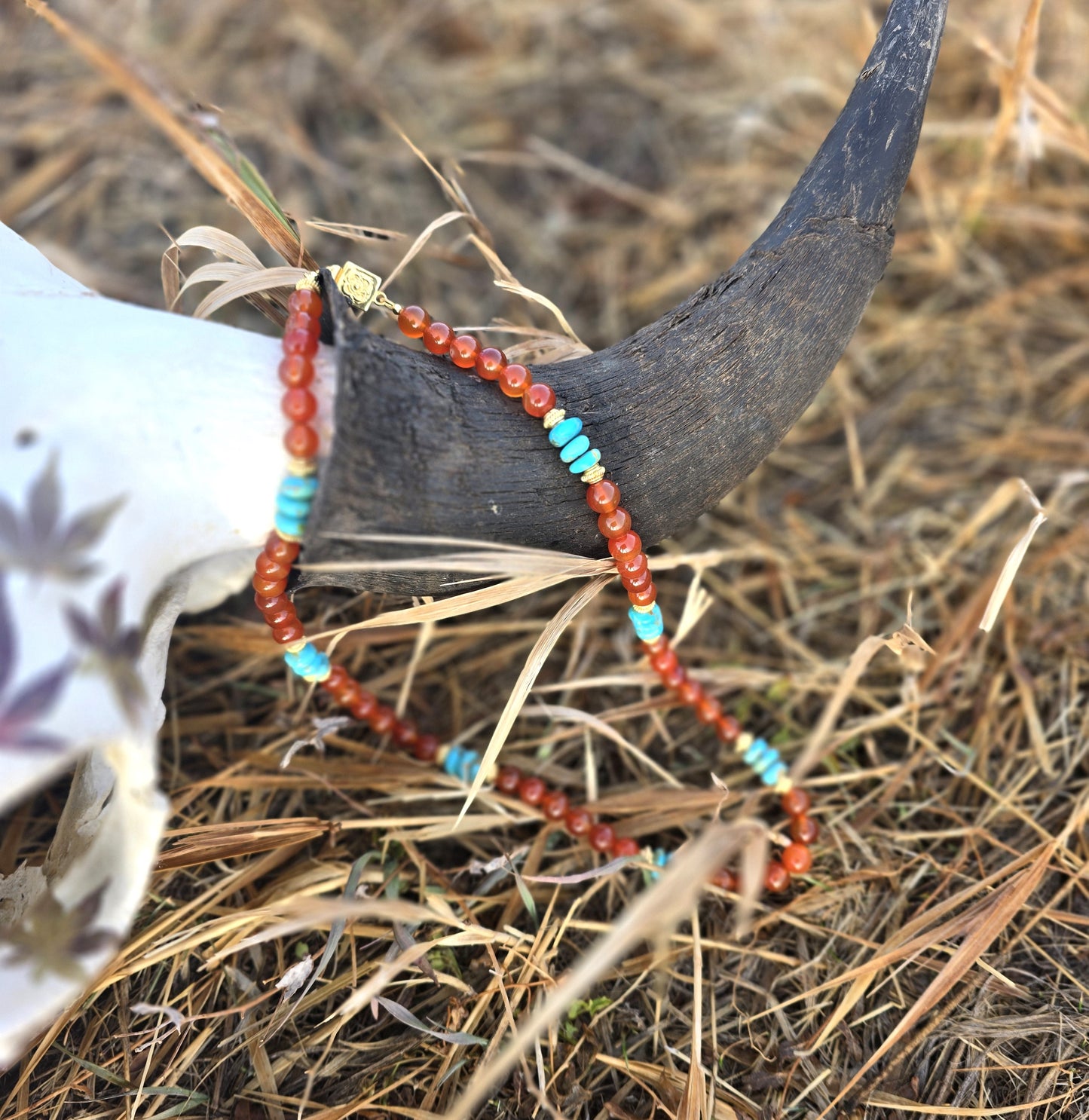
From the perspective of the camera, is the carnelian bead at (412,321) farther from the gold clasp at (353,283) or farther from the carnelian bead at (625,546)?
the carnelian bead at (625,546)

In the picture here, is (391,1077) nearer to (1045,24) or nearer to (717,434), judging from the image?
(717,434)

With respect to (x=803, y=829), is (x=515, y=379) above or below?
above

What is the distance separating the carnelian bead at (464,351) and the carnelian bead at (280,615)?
0.39 m

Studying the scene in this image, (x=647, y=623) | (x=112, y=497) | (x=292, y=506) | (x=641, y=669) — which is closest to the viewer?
(x=112, y=497)

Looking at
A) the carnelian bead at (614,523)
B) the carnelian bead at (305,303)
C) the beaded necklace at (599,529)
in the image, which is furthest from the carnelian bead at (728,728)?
the carnelian bead at (305,303)

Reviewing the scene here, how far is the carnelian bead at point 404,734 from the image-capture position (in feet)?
4.71

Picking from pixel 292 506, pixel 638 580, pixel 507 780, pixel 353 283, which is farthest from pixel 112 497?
pixel 507 780

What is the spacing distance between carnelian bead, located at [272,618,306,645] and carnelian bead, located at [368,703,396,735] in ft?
0.84

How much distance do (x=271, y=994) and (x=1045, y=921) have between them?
1.12m

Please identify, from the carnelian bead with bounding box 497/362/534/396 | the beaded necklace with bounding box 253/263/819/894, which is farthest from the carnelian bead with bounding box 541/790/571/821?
the carnelian bead with bounding box 497/362/534/396

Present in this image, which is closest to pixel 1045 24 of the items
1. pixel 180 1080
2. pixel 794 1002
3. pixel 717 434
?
pixel 717 434

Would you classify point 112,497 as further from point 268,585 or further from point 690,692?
point 690,692

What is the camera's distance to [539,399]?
1126 mm

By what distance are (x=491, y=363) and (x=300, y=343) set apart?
25cm
